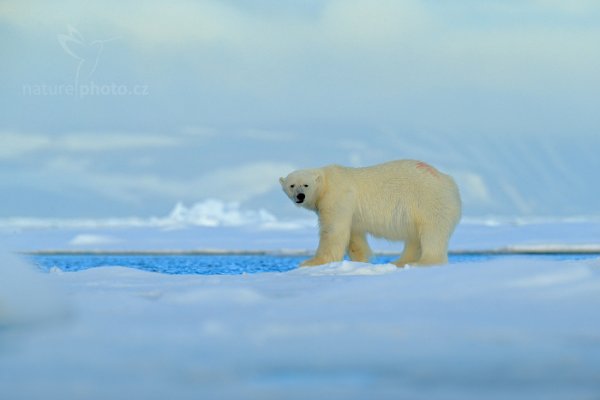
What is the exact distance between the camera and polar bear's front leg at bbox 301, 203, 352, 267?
7816 millimetres

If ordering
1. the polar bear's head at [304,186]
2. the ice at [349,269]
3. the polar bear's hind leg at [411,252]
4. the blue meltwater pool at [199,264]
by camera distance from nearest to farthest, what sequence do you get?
the ice at [349,269], the polar bear's head at [304,186], the polar bear's hind leg at [411,252], the blue meltwater pool at [199,264]

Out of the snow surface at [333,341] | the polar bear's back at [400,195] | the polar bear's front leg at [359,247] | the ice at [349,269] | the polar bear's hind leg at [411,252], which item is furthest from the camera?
the polar bear's front leg at [359,247]

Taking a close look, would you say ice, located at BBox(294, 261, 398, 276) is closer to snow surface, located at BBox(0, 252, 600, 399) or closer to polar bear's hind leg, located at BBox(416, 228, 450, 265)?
polar bear's hind leg, located at BBox(416, 228, 450, 265)

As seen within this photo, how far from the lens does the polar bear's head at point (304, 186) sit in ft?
25.5

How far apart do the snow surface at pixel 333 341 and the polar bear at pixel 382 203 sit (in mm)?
3501

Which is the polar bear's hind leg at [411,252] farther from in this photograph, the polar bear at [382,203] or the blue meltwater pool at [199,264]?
the blue meltwater pool at [199,264]

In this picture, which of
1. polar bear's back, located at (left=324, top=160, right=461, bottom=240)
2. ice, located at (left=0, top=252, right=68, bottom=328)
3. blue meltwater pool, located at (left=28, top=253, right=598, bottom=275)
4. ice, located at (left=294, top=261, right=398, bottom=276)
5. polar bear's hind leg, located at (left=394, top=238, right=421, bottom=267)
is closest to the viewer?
ice, located at (left=0, top=252, right=68, bottom=328)

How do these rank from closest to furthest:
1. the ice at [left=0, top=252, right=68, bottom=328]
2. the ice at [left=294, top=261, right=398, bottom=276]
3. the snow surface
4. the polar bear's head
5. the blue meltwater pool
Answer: the snow surface < the ice at [left=0, top=252, right=68, bottom=328] < the ice at [left=294, top=261, right=398, bottom=276] < the polar bear's head < the blue meltwater pool

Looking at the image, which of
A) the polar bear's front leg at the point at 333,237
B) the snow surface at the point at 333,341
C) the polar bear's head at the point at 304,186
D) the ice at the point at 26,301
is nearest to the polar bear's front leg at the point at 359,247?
the polar bear's front leg at the point at 333,237

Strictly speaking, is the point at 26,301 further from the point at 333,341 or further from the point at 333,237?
the point at 333,237

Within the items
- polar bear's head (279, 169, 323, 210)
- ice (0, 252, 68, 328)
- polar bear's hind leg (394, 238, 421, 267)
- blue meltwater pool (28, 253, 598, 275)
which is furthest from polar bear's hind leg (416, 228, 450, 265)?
ice (0, 252, 68, 328)

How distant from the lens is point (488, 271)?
413cm

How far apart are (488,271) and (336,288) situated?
0.69 metres

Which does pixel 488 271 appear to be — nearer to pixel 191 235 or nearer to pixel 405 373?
pixel 405 373
